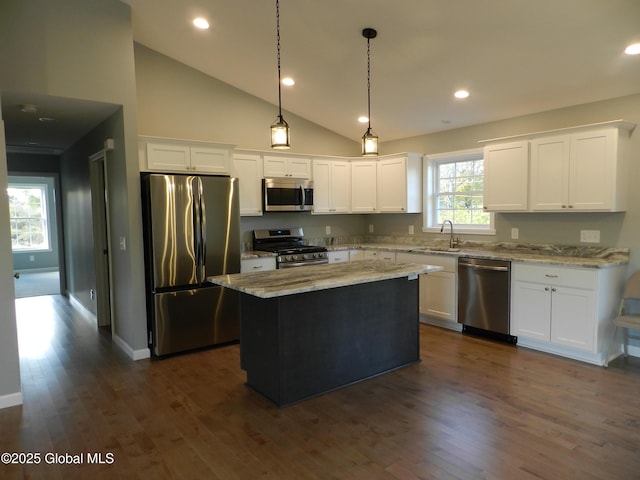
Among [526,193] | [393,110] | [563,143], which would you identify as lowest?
[526,193]

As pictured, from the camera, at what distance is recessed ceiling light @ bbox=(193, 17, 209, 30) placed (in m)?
4.02

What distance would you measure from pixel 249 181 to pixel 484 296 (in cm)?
318

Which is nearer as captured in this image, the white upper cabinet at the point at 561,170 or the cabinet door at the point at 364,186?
the white upper cabinet at the point at 561,170

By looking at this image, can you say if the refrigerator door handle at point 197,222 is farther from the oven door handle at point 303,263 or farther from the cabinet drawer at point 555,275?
the cabinet drawer at point 555,275

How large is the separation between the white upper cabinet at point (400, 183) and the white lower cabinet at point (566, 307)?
1923mm

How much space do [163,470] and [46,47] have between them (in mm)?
3491

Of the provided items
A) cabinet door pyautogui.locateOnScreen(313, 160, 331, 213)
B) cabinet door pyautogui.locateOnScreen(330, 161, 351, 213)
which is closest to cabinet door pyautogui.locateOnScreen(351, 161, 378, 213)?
cabinet door pyautogui.locateOnScreen(330, 161, 351, 213)

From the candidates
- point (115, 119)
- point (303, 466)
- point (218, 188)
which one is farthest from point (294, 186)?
point (303, 466)

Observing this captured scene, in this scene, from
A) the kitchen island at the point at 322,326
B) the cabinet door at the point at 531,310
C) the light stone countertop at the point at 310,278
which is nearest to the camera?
the light stone countertop at the point at 310,278

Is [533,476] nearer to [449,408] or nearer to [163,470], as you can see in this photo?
[449,408]

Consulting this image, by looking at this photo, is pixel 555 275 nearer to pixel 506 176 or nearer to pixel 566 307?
pixel 566 307

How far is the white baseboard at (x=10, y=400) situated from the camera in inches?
122

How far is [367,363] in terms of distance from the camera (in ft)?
11.6

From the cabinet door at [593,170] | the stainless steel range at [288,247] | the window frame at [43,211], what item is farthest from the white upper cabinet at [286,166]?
the window frame at [43,211]
